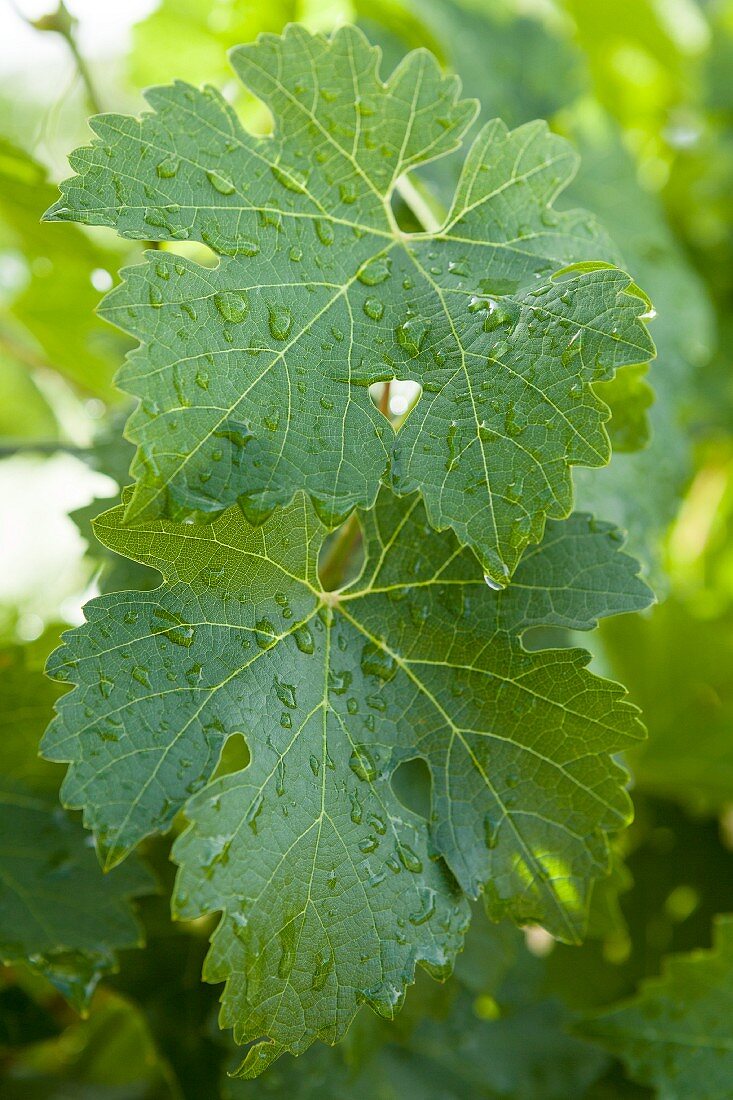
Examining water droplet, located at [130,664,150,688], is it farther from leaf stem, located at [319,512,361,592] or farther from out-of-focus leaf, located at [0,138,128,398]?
out-of-focus leaf, located at [0,138,128,398]

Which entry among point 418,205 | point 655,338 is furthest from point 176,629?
point 655,338

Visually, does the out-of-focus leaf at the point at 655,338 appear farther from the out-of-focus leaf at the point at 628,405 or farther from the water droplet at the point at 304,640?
the water droplet at the point at 304,640

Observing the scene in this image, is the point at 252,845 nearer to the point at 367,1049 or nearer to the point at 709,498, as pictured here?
the point at 367,1049

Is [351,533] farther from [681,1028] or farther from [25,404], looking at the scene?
[25,404]

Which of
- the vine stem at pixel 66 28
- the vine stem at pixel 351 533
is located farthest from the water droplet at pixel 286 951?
the vine stem at pixel 66 28

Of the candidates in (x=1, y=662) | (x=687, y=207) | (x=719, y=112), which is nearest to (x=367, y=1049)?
(x=1, y=662)

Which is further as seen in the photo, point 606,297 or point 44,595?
point 44,595
